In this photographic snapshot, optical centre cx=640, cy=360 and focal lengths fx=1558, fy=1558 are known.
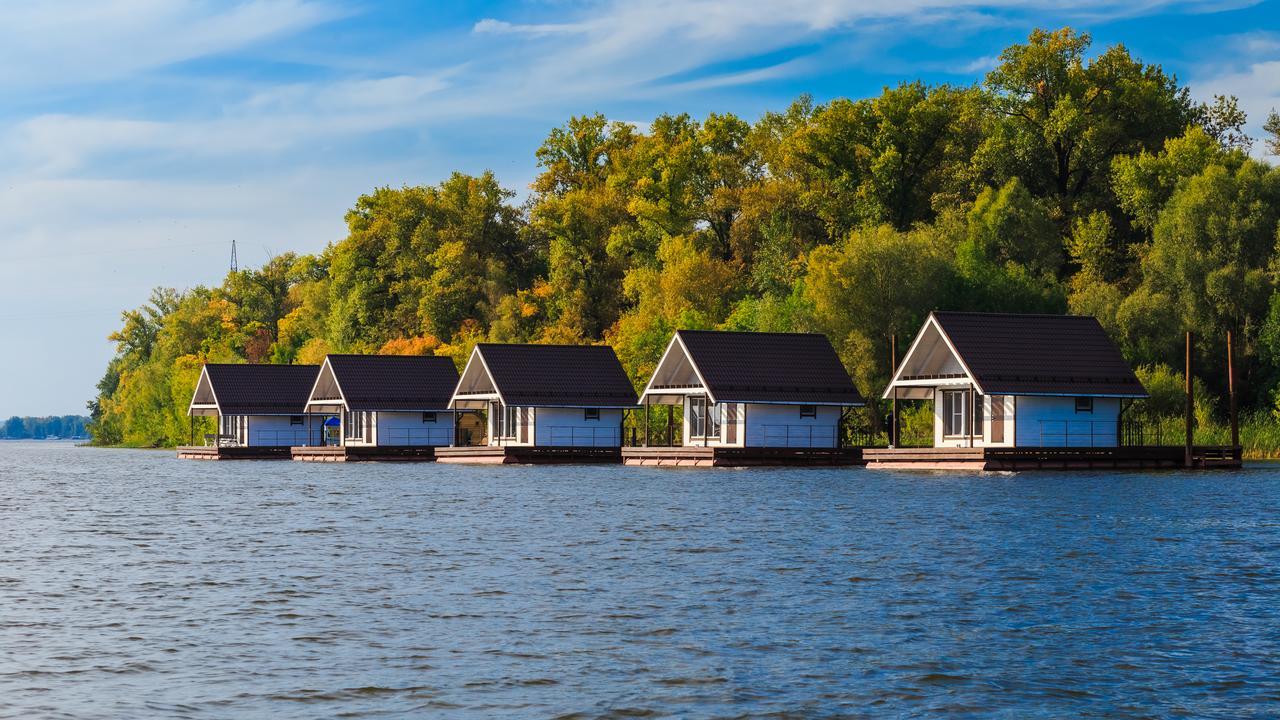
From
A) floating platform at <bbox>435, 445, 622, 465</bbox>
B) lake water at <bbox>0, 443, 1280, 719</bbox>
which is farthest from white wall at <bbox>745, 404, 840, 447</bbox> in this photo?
lake water at <bbox>0, 443, 1280, 719</bbox>

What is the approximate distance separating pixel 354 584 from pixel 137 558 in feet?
22.3

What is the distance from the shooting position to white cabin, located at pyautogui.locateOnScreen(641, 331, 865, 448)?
66.1 metres

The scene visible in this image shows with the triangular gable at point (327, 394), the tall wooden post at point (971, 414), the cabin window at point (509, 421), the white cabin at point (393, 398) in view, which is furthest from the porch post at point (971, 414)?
the triangular gable at point (327, 394)

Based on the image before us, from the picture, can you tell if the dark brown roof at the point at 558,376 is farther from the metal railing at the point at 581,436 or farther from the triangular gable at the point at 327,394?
the triangular gable at the point at 327,394

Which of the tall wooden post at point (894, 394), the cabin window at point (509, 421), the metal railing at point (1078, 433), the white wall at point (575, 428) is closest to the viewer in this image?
the metal railing at point (1078, 433)

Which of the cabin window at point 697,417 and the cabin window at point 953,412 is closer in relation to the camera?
the cabin window at point 953,412

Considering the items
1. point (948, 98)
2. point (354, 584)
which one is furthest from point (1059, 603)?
point (948, 98)

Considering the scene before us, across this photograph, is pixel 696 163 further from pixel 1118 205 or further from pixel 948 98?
pixel 1118 205

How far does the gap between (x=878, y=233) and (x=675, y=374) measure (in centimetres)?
1506

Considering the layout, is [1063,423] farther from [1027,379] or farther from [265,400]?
[265,400]

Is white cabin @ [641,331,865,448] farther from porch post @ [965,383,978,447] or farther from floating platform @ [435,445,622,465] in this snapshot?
floating platform @ [435,445,622,465]

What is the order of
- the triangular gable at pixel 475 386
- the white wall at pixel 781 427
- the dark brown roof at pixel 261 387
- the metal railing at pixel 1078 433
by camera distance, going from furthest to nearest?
the dark brown roof at pixel 261 387
the triangular gable at pixel 475 386
the white wall at pixel 781 427
the metal railing at pixel 1078 433

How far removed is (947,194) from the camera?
85.3 metres

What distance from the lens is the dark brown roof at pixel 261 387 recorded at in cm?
10025
